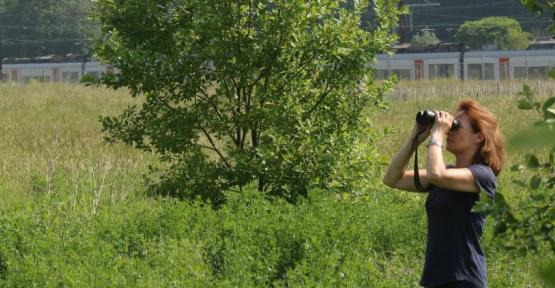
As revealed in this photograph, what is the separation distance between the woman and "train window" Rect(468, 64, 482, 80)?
46.4 m

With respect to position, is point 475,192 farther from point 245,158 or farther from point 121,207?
point 121,207

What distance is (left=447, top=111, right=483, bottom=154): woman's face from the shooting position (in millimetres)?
4676

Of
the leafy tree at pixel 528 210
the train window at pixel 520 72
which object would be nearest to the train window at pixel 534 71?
the train window at pixel 520 72

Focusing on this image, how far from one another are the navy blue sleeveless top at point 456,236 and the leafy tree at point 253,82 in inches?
159

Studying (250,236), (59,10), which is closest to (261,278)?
(250,236)

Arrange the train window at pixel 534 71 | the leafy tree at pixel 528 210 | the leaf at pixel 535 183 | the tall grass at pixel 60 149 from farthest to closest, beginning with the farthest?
the train window at pixel 534 71 < the tall grass at pixel 60 149 < the leaf at pixel 535 183 < the leafy tree at pixel 528 210

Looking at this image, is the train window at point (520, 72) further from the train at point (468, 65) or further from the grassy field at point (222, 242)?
the grassy field at point (222, 242)

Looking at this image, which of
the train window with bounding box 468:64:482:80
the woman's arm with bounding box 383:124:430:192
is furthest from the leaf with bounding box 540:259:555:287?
the train window with bounding box 468:64:482:80

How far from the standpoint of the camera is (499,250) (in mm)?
8242

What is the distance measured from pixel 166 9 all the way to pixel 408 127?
1583cm

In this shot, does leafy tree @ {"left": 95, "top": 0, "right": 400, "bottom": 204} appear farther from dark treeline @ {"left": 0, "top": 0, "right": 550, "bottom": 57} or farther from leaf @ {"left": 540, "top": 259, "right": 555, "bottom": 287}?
dark treeline @ {"left": 0, "top": 0, "right": 550, "bottom": 57}

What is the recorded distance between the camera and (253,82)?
9227 mm

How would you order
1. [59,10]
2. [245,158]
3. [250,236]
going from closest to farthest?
[250,236] < [245,158] < [59,10]

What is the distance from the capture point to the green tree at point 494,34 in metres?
71.9
